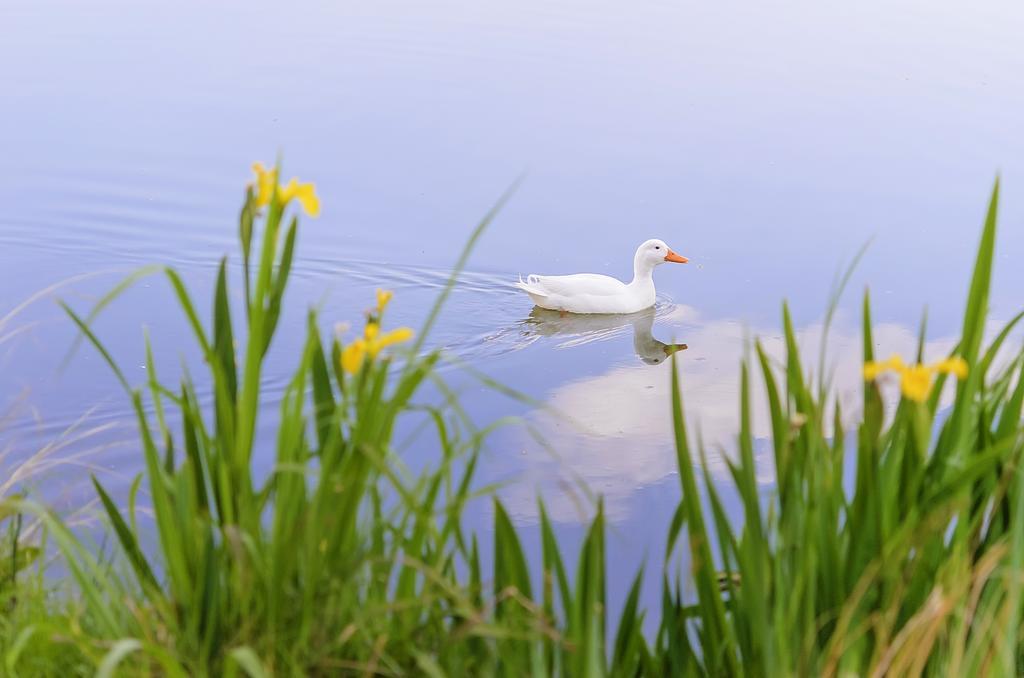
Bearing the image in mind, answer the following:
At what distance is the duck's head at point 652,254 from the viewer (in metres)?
6.11

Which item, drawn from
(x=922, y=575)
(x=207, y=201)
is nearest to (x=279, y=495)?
(x=922, y=575)

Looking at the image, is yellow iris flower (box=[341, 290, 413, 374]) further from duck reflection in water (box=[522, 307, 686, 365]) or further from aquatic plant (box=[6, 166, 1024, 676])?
duck reflection in water (box=[522, 307, 686, 365])

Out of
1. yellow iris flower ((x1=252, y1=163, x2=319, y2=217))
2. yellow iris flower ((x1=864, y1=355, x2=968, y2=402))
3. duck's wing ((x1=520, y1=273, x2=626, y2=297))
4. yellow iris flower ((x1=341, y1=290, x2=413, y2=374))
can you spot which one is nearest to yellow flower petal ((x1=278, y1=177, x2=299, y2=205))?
yellow iris flower ((x1=252, y1=163, x2=319, y2=217))

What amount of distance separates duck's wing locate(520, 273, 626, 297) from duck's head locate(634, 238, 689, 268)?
177mm

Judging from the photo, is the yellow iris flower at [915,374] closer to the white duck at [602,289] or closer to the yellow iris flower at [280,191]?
the yellow iris flower at [280,191]

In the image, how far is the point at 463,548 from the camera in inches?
81.4

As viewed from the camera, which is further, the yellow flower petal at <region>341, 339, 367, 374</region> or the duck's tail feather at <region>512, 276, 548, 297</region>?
the duck's tail feather at <region>512, 276, 548, 297</region>

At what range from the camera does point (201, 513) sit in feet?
6.22

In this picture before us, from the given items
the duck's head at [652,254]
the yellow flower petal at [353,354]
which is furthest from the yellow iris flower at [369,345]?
the duck's head at [652,254]

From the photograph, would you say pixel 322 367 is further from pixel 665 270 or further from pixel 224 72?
pixel 224 72

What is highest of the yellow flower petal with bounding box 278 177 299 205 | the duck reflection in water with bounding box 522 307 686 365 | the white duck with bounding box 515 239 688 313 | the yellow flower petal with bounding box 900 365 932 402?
the yellow flower petal with bounding box 278 177 299 205

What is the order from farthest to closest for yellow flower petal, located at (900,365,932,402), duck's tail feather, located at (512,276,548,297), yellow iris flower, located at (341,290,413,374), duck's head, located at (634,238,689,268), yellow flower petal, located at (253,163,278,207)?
duck's head, located at (634,238,689,268) → duck's tail feather, located at (512,276,548,297) → yellow flower petal, located at (253,163,278,207) → yellow iris flower, located at (341,290,413,374) → yellow flower petal, located at (900,365,932,402)

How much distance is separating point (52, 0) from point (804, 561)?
10.2 meters

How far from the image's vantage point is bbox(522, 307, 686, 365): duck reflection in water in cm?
573
